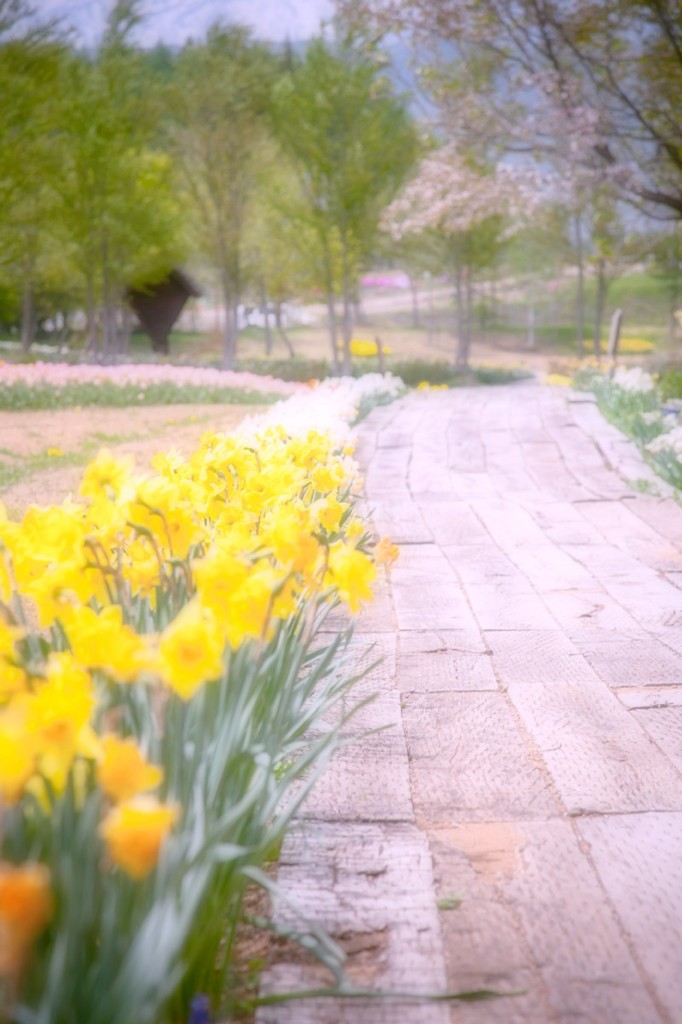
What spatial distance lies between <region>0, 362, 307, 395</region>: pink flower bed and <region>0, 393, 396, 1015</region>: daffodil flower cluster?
400 cm

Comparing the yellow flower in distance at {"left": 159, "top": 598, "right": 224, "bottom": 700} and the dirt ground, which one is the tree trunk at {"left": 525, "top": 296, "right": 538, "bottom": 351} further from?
the yellow flower in distance at {"left": 159, "top": 598, "right": 224, "bottom": 700}

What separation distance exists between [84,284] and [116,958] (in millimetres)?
22442

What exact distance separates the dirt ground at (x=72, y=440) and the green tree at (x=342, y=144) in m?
10.2

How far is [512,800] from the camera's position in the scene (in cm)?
198

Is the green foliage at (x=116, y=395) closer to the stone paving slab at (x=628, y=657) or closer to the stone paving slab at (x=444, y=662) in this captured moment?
the stone paving slab at (x=444, y=662)

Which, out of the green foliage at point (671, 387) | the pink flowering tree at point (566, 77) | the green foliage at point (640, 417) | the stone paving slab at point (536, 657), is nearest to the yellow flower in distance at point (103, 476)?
the stone paving slab at point (536, 657)

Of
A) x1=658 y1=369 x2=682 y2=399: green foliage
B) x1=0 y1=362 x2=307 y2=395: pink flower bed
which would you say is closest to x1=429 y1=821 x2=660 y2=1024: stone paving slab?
x1=0 y1=362 x2=307 y2=395: pink flower bed

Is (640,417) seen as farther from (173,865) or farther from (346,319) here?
(346,319)

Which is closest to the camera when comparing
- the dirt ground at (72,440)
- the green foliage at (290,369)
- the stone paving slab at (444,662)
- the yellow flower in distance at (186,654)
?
the yellow flower in distance at (186,654)

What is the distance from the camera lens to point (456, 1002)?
4.39 feet

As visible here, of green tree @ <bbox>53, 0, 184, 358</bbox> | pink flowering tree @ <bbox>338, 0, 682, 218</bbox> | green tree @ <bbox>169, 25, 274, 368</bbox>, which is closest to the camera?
pink flowering tree @ <bbox>338, 0, 682, 218</bbox>

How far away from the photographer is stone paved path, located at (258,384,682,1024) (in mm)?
1398

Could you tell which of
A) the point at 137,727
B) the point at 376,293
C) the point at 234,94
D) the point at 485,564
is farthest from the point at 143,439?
the point at 376,293

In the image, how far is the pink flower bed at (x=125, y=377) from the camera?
684cm
